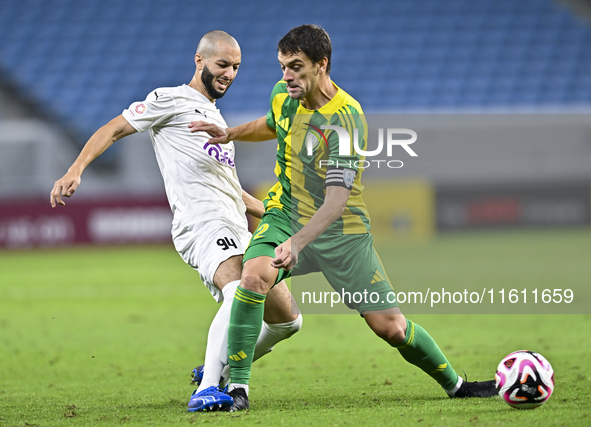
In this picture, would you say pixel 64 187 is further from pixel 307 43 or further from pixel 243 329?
pixel 307 43

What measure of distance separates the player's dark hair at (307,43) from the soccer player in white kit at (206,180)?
742 mm

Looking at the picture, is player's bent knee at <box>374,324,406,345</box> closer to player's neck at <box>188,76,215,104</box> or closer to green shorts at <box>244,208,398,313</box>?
green shorts at <box>244,208,398,313</box>

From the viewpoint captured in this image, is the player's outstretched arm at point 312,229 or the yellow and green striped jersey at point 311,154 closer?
the player's outstretched arm at point 312,229

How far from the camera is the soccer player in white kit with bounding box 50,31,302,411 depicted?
3975 mm

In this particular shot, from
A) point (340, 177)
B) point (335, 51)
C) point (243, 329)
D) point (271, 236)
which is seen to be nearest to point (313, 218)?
point (340, 177)

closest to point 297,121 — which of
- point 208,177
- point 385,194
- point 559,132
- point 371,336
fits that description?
point 208,177

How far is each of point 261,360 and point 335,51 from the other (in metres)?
16.5

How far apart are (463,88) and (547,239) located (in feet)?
20.1

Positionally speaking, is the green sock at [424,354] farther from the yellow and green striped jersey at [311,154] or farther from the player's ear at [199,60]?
the player's ear at [199,60]

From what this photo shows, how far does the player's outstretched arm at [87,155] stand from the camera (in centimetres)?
367

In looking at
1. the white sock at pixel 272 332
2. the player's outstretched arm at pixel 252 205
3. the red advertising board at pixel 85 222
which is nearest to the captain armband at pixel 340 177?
the white sock at pixel 272 332

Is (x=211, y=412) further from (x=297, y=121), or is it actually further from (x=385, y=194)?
(x=385, y=194)

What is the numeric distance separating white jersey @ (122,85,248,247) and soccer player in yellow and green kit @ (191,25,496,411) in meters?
0.27

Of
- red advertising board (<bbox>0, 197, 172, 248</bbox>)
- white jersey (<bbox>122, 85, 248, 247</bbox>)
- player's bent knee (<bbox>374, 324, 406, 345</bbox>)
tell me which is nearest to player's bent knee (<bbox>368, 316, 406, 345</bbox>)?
player's bent knee (<bbox>374, 324, 406, 345</bbox>)
